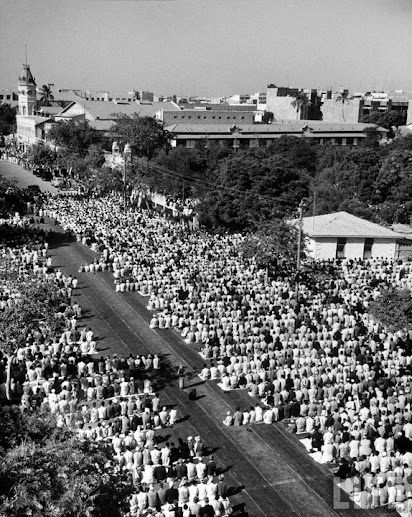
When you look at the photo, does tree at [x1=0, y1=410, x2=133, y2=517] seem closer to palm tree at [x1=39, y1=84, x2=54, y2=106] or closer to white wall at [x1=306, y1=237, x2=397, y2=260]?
white wall at [x1=306, y1=237, x2=397, y2=260]

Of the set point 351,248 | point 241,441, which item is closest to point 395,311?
point 241,441

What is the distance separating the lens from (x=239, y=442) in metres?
18.8

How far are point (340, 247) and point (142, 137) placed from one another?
40833mm

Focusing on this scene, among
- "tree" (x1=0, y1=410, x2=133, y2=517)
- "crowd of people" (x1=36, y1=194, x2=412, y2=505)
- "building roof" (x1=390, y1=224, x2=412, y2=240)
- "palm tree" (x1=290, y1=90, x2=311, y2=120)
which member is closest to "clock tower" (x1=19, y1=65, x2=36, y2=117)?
"palm tree" (x1=290, y1=90, x2=311, y2=120)

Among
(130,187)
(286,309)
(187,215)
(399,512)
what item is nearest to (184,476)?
(399,512)

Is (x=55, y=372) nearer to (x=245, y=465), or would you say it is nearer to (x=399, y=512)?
(x=245, y=465)

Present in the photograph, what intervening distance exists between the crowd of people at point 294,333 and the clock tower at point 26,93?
281 feet

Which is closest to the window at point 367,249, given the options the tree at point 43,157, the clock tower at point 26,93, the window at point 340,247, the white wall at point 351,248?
the white wall at point 351,248

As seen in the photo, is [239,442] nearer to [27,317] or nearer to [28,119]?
[27,317]

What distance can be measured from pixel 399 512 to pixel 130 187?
49218 mm

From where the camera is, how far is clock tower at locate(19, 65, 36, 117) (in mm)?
121562

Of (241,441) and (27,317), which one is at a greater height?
(27,317)

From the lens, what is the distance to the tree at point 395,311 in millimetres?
24562

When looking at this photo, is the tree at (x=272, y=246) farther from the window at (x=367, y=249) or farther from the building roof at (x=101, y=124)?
the building roof at (x=101, y=124)
